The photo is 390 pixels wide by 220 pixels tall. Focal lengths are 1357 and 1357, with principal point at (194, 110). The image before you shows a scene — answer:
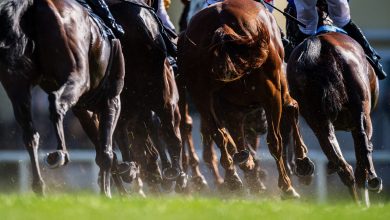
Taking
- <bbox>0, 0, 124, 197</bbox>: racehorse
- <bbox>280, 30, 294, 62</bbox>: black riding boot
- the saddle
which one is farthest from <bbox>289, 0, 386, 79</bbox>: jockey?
<bbox>0, 0, 124, 197</bbox>: racehorse

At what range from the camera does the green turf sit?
822 centimetres

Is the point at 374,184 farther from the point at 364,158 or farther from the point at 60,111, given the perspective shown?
the point at 60,111

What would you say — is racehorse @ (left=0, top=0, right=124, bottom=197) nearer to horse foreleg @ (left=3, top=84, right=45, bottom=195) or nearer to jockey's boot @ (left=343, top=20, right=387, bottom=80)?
horse foreleg @ (left=3, top=84, right=45, bottom=195)

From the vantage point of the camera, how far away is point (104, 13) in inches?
436

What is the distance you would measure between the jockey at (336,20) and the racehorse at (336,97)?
2.05 feet

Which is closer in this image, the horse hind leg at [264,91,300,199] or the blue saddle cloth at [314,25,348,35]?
the horse hind leg at [264,91,300,199]

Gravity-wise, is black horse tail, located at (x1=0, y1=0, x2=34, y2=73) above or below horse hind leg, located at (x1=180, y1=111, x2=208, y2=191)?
above

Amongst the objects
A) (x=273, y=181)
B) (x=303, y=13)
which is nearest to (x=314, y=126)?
(x=303, y=13)

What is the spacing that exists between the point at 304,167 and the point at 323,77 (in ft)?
2.64

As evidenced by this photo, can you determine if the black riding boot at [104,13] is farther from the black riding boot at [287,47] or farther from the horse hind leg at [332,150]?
the black riding boot at [287,47]

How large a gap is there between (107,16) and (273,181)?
18.6 feet

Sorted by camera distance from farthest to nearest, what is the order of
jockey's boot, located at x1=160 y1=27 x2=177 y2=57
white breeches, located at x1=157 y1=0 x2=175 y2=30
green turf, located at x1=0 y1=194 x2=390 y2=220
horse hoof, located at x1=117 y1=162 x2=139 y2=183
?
white breeches, located at x1=157 y1=0 x2=175 y2=30 < jockey's boot, located at x1=160 y1=27 x2=177 y2=57 < horse hoof, located at x1=117 y1=162 x2=139 y2=183 < green turf, located at x1=0 y1=194 x2=390 y2=220

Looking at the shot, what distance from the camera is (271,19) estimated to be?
11297 mm

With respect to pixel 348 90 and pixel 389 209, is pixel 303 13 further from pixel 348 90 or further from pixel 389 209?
pixel 389 209
